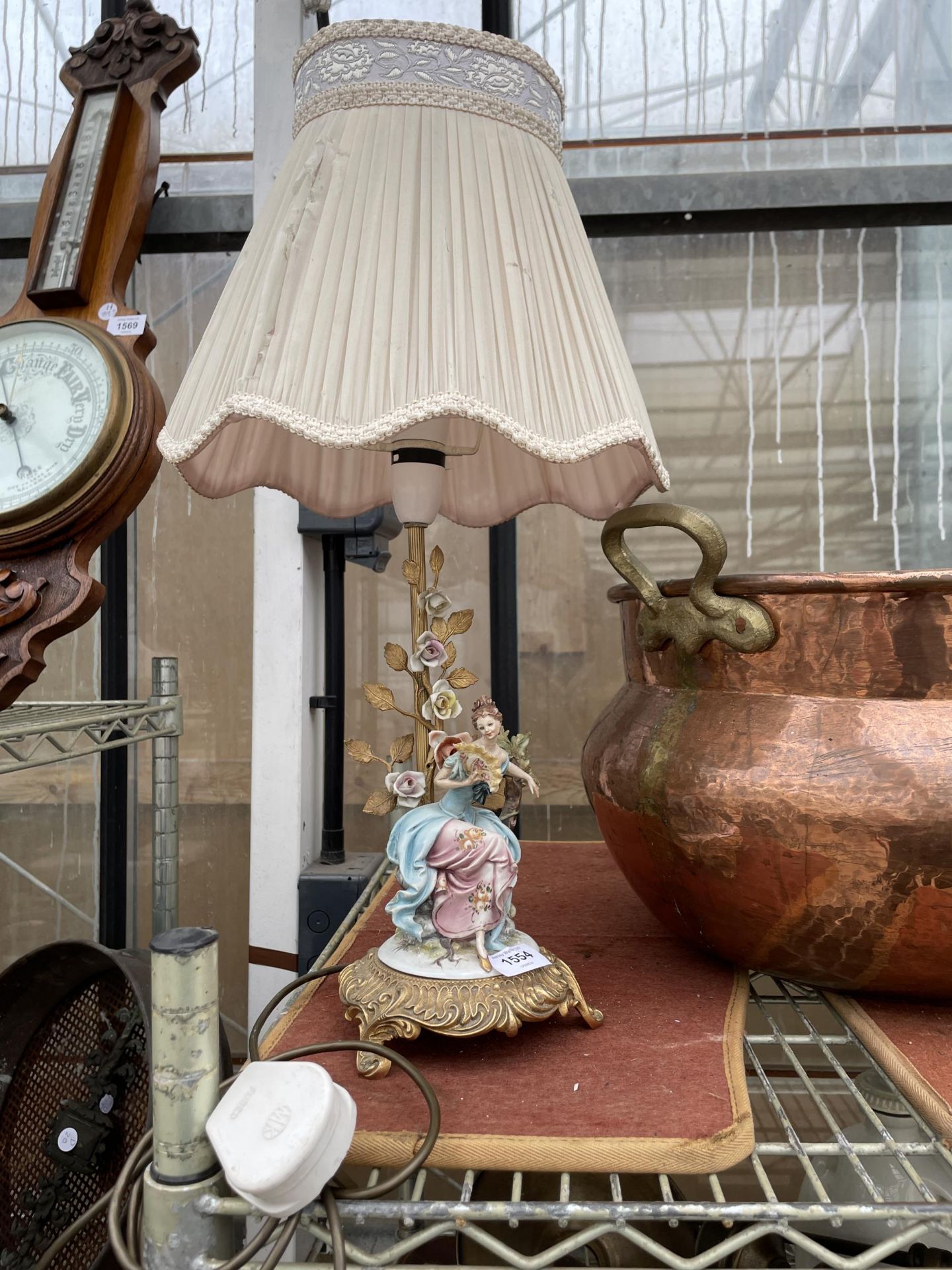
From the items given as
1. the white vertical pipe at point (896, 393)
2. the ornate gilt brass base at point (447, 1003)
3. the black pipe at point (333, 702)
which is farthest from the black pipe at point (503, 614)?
the ornate gilt brass base at point (447, 1003)

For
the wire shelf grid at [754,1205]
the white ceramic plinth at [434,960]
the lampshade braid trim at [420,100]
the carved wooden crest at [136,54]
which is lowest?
the wire shelf grid at [754,1205]

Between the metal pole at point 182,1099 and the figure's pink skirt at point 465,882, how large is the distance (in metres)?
0.20

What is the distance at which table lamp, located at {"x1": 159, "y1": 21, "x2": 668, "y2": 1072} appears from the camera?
50 centimetres

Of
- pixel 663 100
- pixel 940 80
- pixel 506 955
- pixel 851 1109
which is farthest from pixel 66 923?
pixel 940 80

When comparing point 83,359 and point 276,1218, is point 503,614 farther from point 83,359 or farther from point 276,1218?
point 276,1218

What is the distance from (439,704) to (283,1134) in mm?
306

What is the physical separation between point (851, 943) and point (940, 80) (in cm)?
149

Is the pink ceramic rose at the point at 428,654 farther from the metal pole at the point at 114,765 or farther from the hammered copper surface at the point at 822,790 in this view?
the metal pole at the point at 114,765

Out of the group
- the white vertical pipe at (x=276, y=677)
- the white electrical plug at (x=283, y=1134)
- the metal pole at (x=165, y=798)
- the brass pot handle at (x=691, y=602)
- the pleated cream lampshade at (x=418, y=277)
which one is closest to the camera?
the white electrical plug at (x=283, y=1134)

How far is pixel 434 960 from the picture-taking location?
0.59 m

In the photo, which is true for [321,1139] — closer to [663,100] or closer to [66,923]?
[66,923]

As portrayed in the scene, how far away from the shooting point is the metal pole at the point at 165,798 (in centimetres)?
114

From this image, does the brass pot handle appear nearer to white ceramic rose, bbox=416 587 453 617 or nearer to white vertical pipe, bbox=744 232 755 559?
white ceramic rose, bbox=416 587 453 617

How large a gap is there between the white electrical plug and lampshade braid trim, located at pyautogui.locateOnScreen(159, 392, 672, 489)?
0.33 metres
